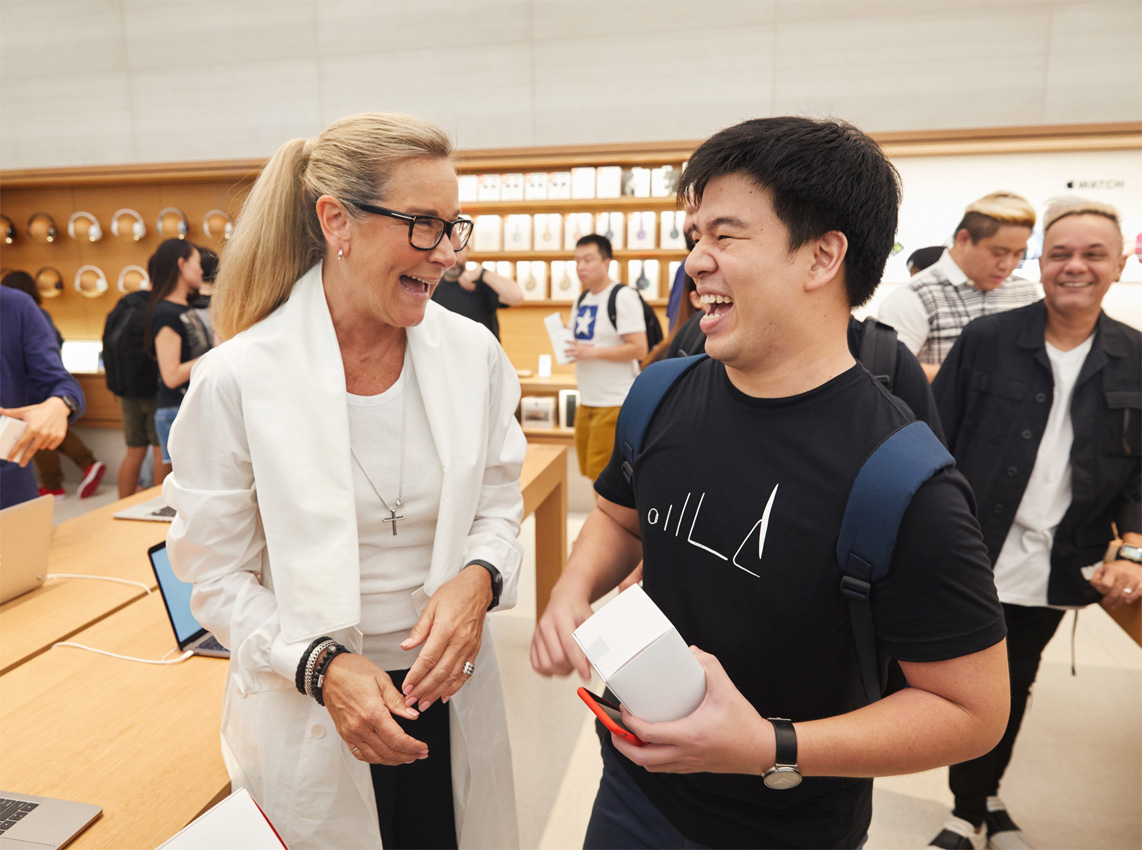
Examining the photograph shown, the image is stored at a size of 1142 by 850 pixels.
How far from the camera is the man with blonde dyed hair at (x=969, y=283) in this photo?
2496mm

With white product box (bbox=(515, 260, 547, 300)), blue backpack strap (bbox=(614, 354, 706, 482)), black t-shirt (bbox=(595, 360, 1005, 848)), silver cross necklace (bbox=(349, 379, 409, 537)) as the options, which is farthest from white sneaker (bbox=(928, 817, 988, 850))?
white product box (bbox=(515, 260, 547, 300))

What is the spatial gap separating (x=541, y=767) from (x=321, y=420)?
1856 millimetres

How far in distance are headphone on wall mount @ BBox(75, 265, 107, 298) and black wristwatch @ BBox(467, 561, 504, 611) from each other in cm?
672

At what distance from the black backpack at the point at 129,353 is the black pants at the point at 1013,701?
4.81 meters

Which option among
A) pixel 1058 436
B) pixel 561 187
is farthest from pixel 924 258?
pixel 1058 436

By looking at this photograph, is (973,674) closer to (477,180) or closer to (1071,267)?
(1071,267)

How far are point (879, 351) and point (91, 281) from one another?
23.4 feet

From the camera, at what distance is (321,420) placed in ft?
3.88

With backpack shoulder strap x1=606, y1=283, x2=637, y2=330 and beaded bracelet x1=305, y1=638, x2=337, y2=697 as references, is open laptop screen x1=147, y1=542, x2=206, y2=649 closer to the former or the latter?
beaded bracelet x1=305, y1=638, x2=337, y2=697

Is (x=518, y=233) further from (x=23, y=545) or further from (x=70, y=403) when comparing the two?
(x=23, y=545)

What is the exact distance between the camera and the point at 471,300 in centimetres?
461

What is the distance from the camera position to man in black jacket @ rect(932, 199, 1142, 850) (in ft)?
6.16

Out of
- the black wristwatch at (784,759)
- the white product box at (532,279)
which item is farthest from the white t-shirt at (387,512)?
the white product box at (532,279)

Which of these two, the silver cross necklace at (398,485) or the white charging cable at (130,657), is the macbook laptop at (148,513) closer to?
the white charging cable at (130,657)
